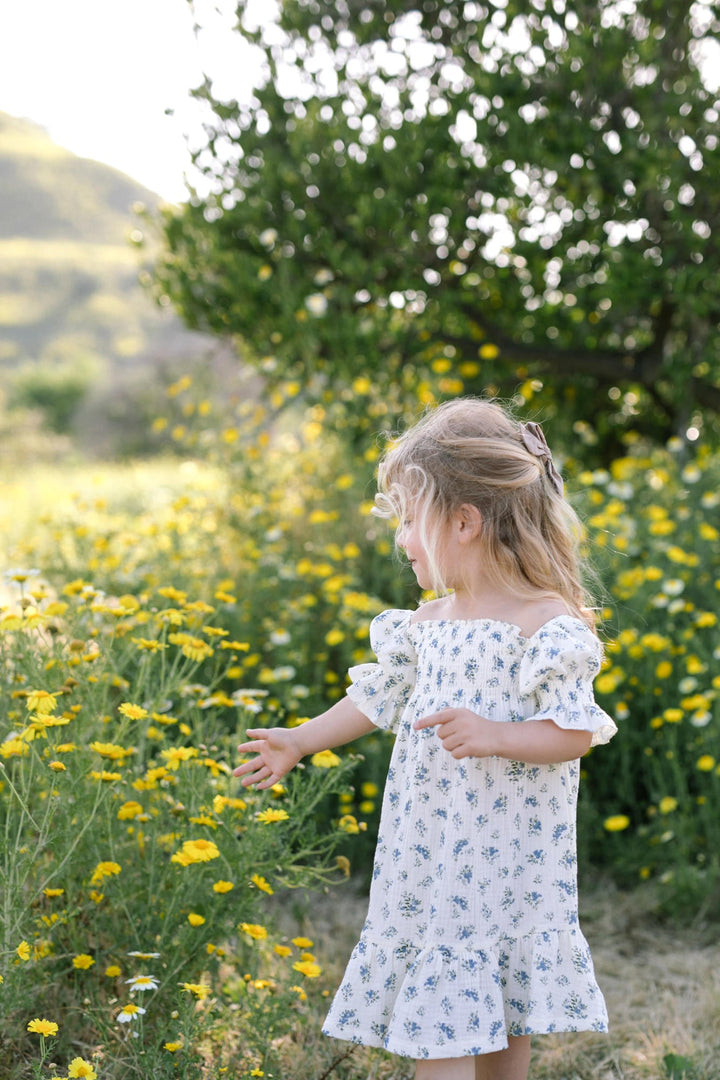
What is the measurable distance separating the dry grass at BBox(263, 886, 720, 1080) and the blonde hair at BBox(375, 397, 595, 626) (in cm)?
96

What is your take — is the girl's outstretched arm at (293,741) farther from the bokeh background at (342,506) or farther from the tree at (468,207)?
the tree at (468,207)

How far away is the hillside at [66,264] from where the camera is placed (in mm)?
45688

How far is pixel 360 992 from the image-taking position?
5.23ft

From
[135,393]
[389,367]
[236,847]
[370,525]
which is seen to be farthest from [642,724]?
[135,393]

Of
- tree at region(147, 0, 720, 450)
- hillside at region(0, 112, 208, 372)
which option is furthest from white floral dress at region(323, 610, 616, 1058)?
hillside at region(0, 112, 208, 372)

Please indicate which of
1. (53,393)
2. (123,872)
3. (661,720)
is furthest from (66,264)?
(123,872)

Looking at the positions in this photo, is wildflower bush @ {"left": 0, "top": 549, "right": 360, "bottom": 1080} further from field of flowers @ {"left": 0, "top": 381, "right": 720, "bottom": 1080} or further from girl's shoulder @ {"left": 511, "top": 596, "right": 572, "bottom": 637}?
girl's shoulder @ {"left": 511, "top": 596, "right": 572, "bottom": 637}

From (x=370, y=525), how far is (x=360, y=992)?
261cm

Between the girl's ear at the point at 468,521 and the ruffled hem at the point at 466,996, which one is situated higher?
the girl's ear at the point at 468,521

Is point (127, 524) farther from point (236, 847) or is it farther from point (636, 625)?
point (236, 847)

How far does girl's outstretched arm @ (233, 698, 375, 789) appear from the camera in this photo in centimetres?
173

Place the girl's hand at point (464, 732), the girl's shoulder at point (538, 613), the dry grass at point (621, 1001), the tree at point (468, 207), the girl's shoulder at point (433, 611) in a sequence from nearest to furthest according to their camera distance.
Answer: the girl's hand at point (464, 732)
the girl's shoulder at point (538, 613)
the girl's shoulder at point (433, 611)
the dry grass at point (621, 1001)
the tree at point (468, 207)

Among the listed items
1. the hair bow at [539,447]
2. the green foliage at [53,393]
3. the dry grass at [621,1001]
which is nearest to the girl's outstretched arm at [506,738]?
the hair bow at [539,447]

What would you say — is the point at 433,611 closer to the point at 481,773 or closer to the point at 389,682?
the point at 389,682
